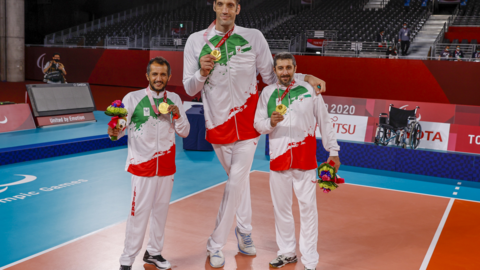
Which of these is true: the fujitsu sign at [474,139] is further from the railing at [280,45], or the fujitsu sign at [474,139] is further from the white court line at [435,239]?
the railing at [280,45]

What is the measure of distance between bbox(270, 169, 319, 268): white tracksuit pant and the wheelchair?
5.71 metres

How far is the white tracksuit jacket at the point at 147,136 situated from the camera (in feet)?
11.9

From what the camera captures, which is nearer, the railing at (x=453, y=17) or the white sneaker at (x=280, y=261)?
the white sneaker at (x=280, y=261)

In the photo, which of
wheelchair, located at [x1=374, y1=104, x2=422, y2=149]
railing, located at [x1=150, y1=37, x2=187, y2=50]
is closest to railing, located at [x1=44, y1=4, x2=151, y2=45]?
railing, located at [x1=150, y1=37, x2=187, y2=50]

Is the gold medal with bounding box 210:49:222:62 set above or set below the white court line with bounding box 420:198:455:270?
above

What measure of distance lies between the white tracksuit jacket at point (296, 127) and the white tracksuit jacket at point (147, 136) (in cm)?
76

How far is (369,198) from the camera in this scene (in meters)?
6.52

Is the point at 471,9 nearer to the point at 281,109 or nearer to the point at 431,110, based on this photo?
the point at 431,110

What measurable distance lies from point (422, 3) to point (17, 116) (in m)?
18.1

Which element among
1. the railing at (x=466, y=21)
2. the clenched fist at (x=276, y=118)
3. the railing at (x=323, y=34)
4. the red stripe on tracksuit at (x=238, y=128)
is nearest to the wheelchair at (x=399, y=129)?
the red stripe on tracksuit at (x=238, y=128)

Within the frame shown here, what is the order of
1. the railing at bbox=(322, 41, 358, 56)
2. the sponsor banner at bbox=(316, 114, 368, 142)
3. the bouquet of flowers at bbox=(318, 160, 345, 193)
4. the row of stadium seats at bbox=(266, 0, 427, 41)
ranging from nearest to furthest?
the bouquet of flowers at bbox=(318, 160, 345, 193) → the sponsor banner at bbox=(316, 114, 368, 142) → the railing at bbox=(322, 41, 358, 56) → the row of stadium seats at bbox=(266, 0, 427, 41)

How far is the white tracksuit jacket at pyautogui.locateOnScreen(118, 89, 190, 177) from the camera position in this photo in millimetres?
3617

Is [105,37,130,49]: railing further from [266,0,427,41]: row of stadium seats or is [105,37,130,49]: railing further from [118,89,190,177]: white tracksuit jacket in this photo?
[118,89,190,177]: white tracksuit jacket

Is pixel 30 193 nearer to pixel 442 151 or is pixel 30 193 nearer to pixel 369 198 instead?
pixel 369 198
